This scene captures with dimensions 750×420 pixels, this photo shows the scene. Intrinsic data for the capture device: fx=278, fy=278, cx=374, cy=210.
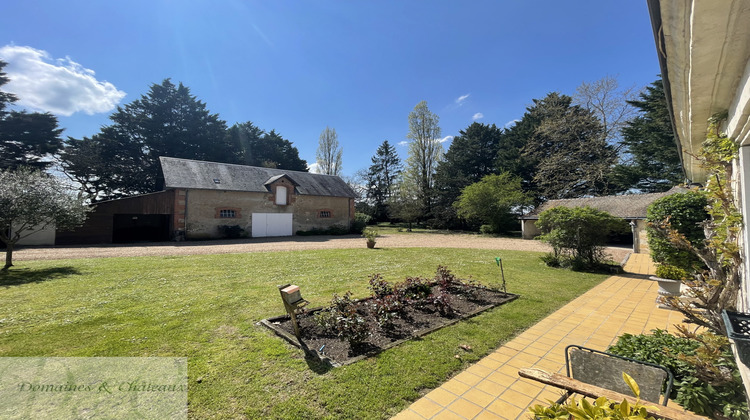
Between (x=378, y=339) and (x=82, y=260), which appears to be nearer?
(x=378, y=339)

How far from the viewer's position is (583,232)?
9.19m

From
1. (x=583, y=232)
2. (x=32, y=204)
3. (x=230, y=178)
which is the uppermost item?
(x=230, y=178)

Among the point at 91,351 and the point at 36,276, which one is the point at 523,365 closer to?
the point at 91,351

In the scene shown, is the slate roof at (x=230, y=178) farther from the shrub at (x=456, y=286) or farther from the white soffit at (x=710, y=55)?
the white soffit at (x=710, y=55)

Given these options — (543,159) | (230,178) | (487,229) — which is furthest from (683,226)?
(230,178)

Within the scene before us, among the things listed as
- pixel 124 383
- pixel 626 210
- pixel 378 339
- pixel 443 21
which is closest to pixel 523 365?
pixel 378 339

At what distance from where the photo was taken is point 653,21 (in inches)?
67.0

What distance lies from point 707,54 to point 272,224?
78.3 feet

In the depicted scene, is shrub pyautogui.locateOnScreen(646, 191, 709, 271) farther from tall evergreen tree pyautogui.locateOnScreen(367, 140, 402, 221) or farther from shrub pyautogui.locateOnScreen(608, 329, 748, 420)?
tall evergreen tree pyautogui.locateOnScreen(367, 140, 402, 221)

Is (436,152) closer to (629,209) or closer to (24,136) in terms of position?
(629,209)

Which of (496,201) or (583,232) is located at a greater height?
(496,201)

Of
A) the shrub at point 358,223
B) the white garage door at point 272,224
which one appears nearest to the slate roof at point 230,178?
the white garage door at point 272,224

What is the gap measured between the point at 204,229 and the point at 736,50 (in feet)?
76.6

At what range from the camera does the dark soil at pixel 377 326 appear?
12.0 feet
